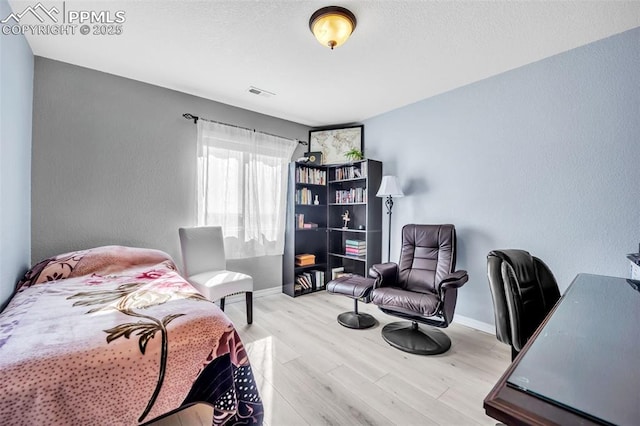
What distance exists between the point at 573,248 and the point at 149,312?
3.10 meters

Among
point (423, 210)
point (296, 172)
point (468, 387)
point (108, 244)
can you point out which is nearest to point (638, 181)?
point (423, 210)

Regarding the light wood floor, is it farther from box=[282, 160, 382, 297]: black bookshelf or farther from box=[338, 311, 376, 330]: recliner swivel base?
box=[282, 160, 382, 297]: black bookshelf

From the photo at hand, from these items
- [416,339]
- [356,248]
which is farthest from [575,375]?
[356,248]

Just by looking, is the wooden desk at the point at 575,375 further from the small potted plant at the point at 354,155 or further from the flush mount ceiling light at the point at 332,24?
the small potted plant at the point at 354,155

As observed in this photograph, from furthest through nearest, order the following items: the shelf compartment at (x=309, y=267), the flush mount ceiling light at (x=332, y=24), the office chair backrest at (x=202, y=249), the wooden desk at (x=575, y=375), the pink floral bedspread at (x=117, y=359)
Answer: the shelf compartment at (x=309, y=267) → the office chair backrest at (x=202, y=249) → the flush mount ceiling light at (x=332, y=24) → the pink floral bedspread at (x=117, y=359) → the wooden desk at (x=575, y=375)

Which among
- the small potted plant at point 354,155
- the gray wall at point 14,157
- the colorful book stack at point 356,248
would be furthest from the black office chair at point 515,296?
the gray wall at point 14,157

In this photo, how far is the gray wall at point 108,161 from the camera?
2.30 meters

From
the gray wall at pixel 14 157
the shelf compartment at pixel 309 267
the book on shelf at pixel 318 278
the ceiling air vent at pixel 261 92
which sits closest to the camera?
the gray wall at pixel 14 157

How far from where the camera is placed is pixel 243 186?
3357 millimetres

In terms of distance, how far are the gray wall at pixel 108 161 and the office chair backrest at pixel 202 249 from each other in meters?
0.28

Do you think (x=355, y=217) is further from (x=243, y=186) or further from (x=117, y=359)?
(x=117, y=359)

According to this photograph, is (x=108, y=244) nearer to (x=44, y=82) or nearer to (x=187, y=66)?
(x=44, y=82)

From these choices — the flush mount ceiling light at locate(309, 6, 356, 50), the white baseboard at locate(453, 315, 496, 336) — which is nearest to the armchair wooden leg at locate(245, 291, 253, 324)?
the white baseboard at locate(453, 315, 496, 336)

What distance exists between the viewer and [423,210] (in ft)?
10.2
